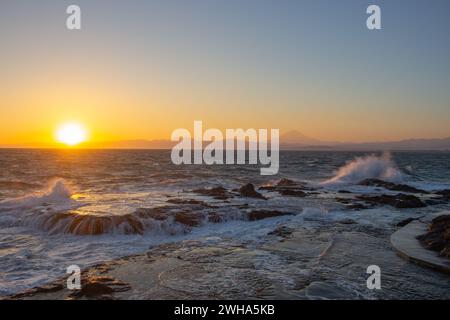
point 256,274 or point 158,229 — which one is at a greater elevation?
point 256,274

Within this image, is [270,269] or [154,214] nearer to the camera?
[270,269]

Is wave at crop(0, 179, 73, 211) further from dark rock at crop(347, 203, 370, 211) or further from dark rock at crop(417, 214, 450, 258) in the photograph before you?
dark rock at crop(417, 214, 450, 258)

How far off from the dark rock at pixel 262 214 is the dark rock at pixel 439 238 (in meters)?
6.83

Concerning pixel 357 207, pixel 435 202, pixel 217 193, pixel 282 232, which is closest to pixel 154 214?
pixel 282 232

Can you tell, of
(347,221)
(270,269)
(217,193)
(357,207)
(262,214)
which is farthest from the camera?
(217,193)

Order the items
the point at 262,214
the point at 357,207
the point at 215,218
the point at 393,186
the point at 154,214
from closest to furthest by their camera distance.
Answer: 1. the point at 154,214
2. the point at 215,218
3. the point at 262,214
4. the point at 357,207
5. the point at 393,186

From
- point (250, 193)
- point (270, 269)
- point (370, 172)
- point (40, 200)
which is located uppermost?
point (270, 269)

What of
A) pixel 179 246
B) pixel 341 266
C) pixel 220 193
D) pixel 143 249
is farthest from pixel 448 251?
pixel 220 193

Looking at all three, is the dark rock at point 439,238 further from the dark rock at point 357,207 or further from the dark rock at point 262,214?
the dark rock at point 357,207

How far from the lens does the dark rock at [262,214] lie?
55.8ft

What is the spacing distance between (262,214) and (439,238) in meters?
7.99

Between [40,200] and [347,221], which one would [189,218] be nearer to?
[347,221]

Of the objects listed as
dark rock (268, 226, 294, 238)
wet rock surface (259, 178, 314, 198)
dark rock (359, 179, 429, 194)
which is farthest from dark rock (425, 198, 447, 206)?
dark rock (268, 226, 294, 238)

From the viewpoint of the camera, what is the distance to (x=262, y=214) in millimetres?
17406
